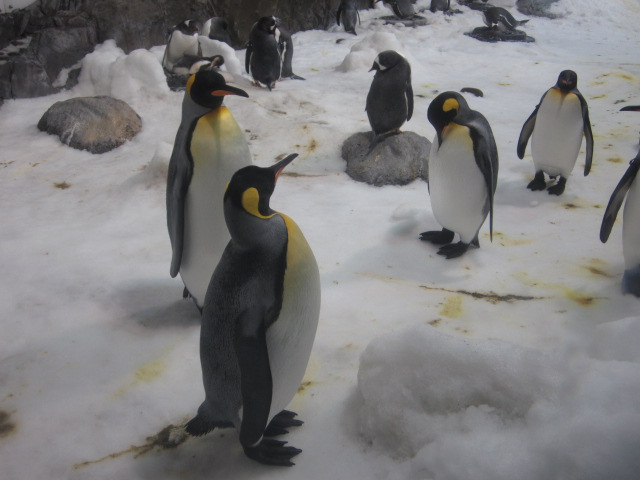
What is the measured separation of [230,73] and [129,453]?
5.05 m

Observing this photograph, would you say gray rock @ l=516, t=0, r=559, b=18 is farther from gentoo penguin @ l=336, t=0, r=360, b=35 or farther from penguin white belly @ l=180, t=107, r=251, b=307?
penguin white belly @ l=180, t=107, r=251, b=307

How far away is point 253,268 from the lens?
1.34 m

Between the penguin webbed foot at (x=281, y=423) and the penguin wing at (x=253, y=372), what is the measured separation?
0.23 m

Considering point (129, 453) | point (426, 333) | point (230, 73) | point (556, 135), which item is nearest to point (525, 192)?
point (556, 135)

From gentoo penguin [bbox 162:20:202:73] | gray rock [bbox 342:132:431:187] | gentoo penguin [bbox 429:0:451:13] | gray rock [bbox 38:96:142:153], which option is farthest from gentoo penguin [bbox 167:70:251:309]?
gentoo penguin [bbox 429:0:451:13]

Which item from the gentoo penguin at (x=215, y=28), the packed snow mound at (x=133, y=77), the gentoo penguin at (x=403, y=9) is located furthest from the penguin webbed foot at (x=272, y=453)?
the gentoo penguin at (x=403, y=9)

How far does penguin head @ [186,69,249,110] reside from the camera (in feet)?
6.38

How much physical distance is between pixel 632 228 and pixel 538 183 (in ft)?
4.35

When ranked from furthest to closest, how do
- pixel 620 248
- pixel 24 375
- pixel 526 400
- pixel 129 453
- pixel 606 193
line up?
pixel 606 193
pixel 620 248
pixel 24 375
pixel 129 453
pixel 526 400

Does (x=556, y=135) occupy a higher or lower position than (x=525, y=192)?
higher

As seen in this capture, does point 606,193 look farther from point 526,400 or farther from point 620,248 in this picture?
point 526,400

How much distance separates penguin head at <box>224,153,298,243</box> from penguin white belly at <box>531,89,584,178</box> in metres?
2.78

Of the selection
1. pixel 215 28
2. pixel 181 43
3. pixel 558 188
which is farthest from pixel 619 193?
pixel 215 28

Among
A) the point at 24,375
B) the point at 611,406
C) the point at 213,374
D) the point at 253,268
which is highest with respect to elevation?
the point at 253,268
